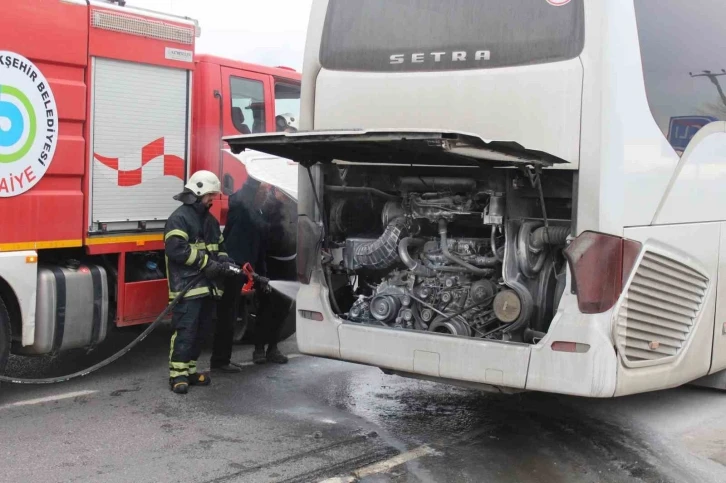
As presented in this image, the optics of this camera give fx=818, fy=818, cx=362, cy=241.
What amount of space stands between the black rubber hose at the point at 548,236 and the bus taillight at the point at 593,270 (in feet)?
0.76

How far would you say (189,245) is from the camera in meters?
6.19

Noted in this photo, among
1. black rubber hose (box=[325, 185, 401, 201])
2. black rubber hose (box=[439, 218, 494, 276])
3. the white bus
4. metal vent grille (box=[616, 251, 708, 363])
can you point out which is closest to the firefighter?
the white bus

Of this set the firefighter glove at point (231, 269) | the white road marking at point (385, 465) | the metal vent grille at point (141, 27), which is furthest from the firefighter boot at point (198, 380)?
the metal vent grille at point (141, 27)

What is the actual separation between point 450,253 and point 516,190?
0.58 metres

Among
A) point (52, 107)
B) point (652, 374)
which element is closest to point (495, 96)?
point (652, 374)

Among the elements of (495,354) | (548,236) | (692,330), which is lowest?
(495,354)

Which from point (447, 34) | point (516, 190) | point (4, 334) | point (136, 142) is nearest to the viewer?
point (516, 190)

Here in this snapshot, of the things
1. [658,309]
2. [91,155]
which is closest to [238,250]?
[91,155]

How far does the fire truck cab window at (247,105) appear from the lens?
7.50 meters

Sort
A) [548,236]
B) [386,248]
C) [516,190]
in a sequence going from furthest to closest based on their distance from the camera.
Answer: [386,248] → [516,190] → [548,236]

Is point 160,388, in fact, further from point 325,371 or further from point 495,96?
point 495,96

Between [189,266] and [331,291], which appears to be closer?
[331,291]

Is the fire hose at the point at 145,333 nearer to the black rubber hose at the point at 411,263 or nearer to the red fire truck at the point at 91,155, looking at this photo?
the red fire truck at the point at 91,155

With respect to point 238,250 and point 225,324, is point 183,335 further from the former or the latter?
point 238,250
